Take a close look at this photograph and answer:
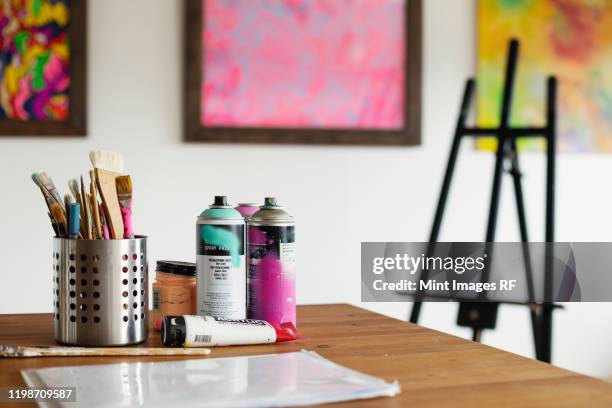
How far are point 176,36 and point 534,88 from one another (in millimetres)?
1410

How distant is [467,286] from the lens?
2.39m

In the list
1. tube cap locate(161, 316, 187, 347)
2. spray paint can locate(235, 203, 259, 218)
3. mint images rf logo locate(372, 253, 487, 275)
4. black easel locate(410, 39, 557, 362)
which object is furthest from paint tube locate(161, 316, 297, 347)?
mint images rf logo locate(372, 253, 487, 275)

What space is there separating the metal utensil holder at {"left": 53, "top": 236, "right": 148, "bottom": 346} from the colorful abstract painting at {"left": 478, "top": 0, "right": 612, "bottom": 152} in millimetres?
2085

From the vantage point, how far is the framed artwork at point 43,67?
2.48m

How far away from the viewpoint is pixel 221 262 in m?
1.15

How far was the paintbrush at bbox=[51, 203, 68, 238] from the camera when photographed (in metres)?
1.10

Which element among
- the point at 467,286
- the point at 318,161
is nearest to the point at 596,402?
the point at 467,286

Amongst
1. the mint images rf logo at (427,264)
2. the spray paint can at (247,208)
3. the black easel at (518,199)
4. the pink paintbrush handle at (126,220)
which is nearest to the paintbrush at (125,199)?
the pink paintbrush handle at (126,220)

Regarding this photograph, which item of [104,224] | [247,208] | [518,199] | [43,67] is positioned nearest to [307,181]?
[518,199]

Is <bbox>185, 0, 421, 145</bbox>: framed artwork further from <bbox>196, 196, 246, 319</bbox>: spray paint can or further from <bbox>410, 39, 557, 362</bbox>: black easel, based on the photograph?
<bbox>196, 196, 246, 319</bbox>: spray paint can

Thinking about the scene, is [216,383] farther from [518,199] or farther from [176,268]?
[518,199]

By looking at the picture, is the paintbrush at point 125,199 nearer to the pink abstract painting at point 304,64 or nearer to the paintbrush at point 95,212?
the paintbrush at point 95,212

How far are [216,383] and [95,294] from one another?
309 millimetres

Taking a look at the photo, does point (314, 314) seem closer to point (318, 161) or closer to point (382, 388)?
point (382, 388)
